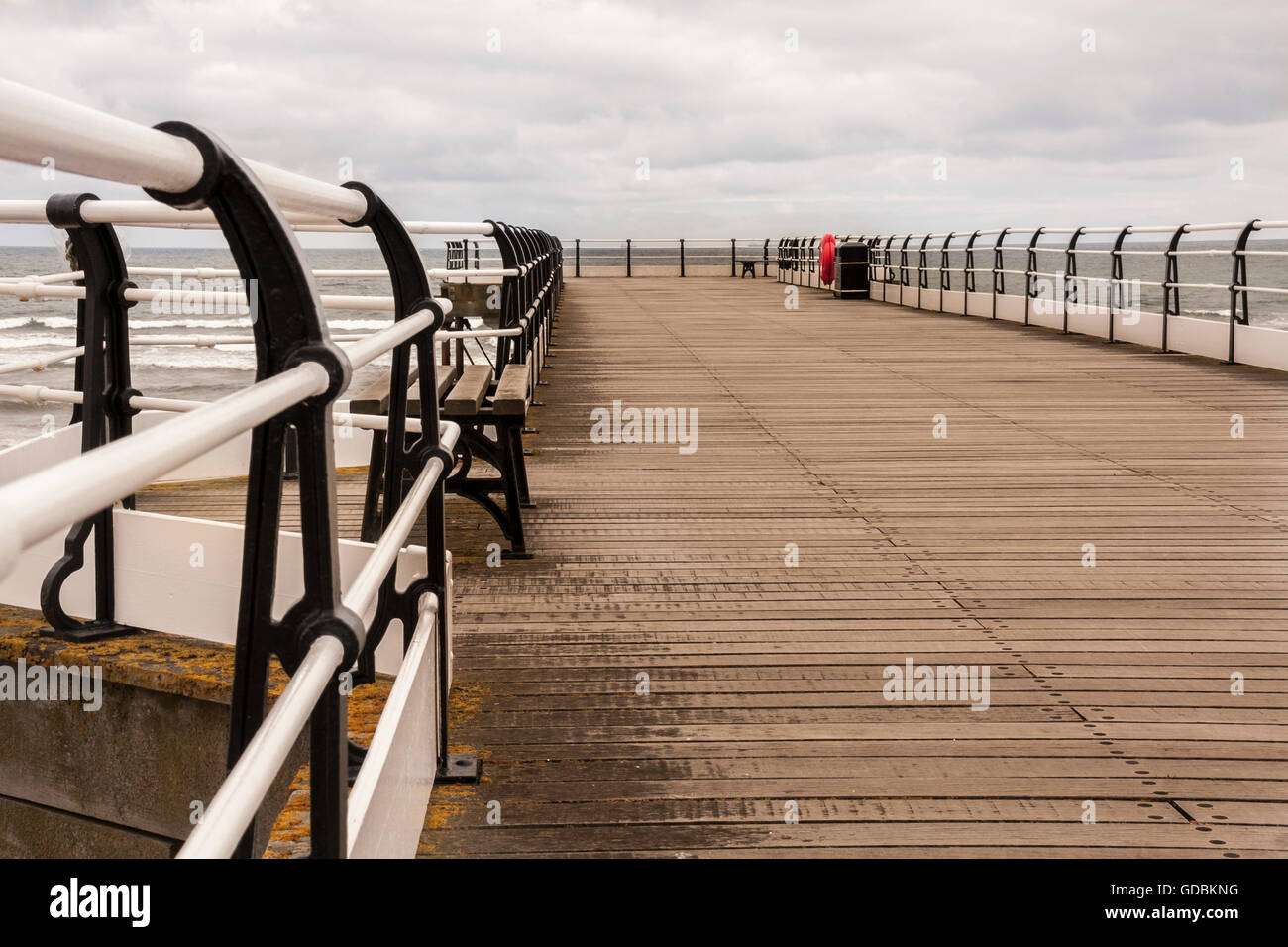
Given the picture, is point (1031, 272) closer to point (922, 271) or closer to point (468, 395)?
point (922, 271)

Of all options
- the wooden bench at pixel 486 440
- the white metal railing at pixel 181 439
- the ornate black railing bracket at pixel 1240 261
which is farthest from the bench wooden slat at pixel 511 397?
the ornate black railing bracket at pixel 1240 261

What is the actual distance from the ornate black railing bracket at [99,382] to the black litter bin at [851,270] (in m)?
19.1

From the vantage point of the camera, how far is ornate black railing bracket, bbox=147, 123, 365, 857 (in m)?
1.30

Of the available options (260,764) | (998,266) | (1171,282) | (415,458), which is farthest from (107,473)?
(998,266)

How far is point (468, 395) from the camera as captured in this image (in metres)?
4.82

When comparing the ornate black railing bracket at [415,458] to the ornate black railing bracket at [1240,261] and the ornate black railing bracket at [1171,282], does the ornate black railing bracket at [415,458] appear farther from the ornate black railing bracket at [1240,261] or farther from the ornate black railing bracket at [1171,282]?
the ornate black railing bracket at [1171,282]

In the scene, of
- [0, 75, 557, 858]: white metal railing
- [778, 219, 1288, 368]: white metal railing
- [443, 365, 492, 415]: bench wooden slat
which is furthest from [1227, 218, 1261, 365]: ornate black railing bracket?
[0, 75, 557, 858]: white metal railing

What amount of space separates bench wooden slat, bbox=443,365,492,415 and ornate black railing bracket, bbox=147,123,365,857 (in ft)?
10.4

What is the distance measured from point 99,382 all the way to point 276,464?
2.15 m
